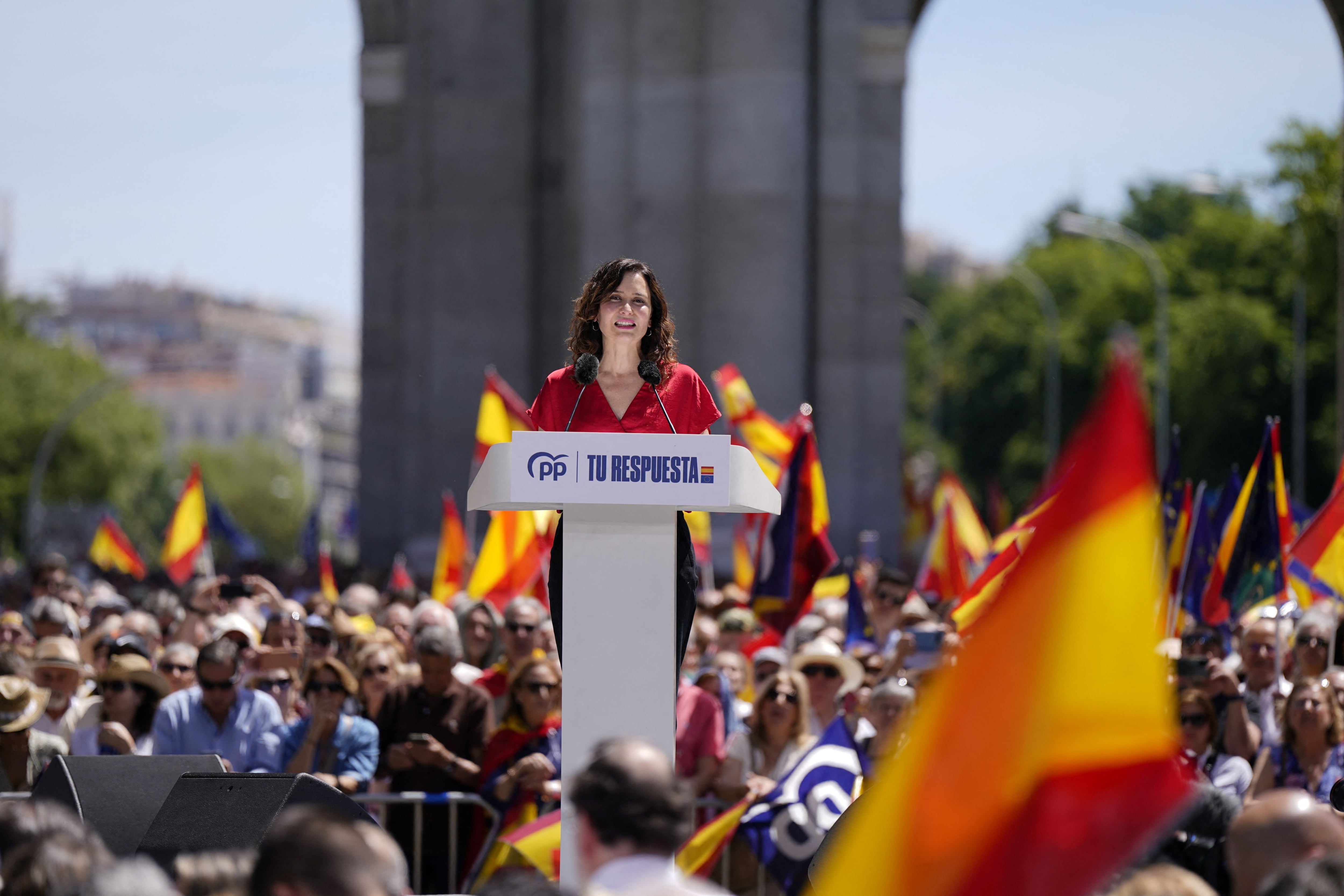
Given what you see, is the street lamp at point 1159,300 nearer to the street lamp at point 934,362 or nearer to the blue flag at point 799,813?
the street lamp at point 934,362

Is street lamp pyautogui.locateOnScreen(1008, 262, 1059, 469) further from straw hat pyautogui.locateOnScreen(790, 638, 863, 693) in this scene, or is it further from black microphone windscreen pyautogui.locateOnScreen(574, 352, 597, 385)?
black microphone windscreen pyautogui.locateOnScreen(574, 352, 597, 385)

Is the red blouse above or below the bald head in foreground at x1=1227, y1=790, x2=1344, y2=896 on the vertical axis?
above

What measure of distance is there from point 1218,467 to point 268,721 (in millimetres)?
51504

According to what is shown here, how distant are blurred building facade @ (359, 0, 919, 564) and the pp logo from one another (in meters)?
14.9

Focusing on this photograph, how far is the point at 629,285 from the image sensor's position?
7336 millimetres

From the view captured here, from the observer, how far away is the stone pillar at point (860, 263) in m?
24.1

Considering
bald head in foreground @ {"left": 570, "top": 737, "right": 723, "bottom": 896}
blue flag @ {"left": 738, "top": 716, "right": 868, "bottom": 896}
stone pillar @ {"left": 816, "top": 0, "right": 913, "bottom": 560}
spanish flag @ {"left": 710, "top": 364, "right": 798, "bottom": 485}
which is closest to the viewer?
bald head in foreground @ {"left": 570, "top": 737, "right": 723, "bottom": 896}

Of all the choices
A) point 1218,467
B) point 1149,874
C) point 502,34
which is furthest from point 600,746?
point 1218,467

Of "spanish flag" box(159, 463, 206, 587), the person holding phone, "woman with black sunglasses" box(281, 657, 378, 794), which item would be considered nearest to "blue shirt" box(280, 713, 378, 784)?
"woman with black sunglasses" box(281, 657, 378, 794)

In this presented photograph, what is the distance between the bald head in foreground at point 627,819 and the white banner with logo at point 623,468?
1726mm

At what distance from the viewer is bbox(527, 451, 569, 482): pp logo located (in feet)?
21.4

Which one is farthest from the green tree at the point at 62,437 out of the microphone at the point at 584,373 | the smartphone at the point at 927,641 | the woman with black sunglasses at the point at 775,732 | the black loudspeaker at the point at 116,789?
the microphone at the point at 584,373

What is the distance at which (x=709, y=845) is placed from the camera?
9.54 meters

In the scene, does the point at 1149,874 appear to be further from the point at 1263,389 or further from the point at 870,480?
the point at 1263,389
